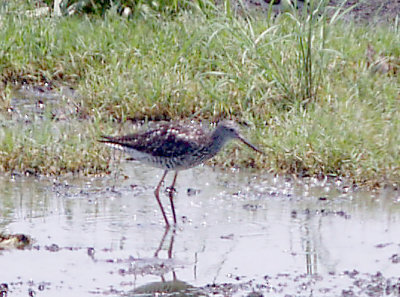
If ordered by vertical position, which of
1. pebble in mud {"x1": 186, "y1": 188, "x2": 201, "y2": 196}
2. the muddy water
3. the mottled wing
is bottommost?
pebble in mud {"x1": 186, "y1": 188, "x2": 201, "y2": 196}

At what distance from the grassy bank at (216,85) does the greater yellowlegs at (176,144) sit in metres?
0.71

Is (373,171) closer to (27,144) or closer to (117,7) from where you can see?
(27,144)

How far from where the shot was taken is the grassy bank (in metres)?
9.98

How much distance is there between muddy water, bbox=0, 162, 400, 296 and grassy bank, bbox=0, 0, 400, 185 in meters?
0.38

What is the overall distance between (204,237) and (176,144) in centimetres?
138

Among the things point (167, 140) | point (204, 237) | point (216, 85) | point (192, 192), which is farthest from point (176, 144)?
point (216, 85)

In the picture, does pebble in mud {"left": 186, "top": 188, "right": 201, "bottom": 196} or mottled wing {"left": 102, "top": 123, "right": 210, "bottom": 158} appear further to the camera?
pebble in mud {"left": 186, "top": 188, "right": 201, "bottom": 196}

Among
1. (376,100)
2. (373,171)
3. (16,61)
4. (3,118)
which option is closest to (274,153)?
(373,171)

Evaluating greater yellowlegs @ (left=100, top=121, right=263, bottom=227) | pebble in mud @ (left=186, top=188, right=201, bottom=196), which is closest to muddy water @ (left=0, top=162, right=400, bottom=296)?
pebble in mud @ (left=186, top=188, right=201, bottom=196)

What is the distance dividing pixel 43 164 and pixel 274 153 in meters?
2.19

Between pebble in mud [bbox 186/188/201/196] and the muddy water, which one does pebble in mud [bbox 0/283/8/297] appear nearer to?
the muddy water

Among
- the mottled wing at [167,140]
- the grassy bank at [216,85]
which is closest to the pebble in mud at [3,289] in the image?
the mottled wing at [167,140]

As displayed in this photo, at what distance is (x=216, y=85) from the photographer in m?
11.6

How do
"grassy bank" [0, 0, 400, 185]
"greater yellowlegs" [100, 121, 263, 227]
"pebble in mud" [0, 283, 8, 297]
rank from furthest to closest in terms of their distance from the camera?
"grassy bank" [0, 0, 400, 185] → "greater yellowlegs" [100, 121, 263, 227] → "pebble in mud" [0, 283, 8, 297]
